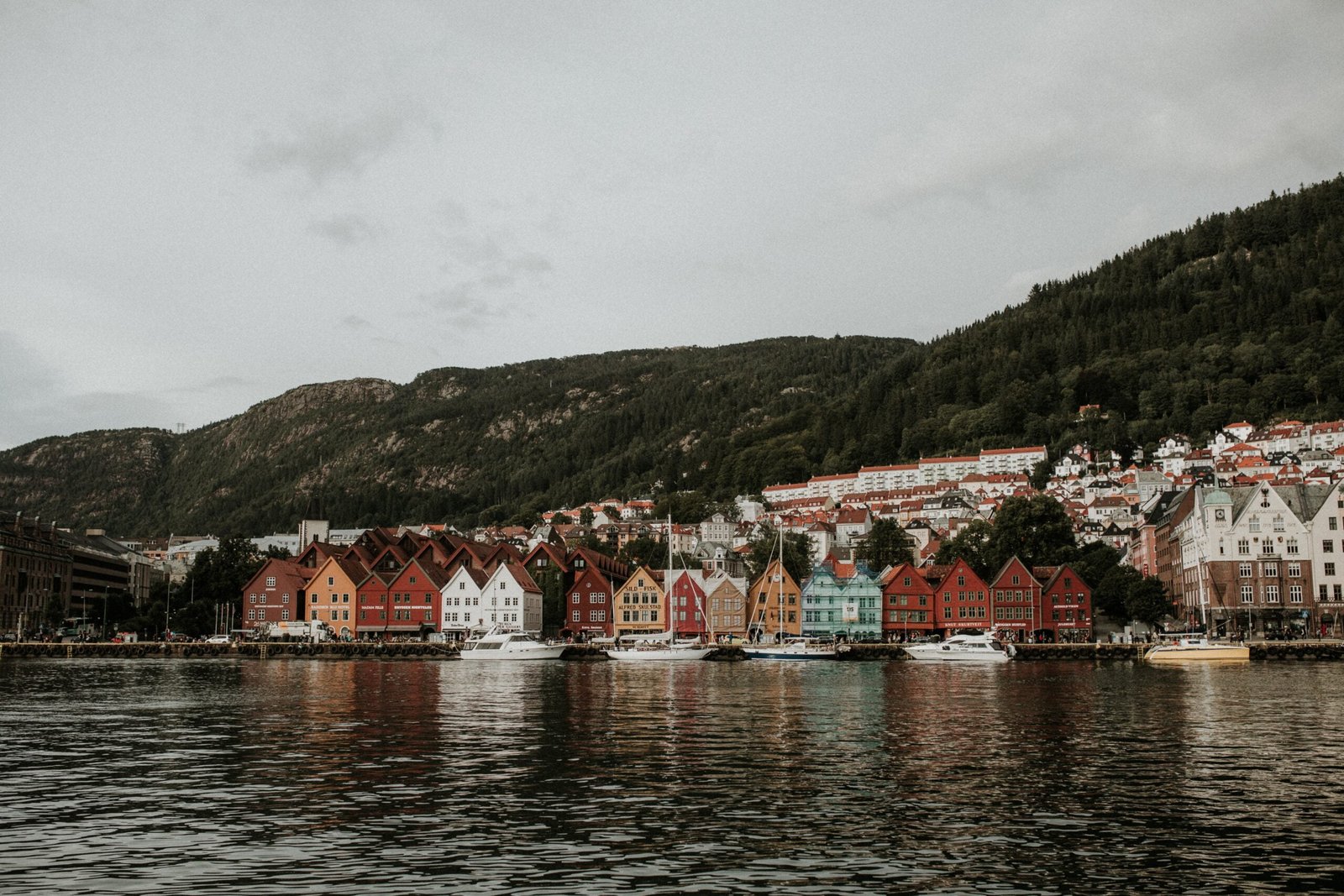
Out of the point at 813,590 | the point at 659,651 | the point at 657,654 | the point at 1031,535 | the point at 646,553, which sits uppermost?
the point at 1031,535

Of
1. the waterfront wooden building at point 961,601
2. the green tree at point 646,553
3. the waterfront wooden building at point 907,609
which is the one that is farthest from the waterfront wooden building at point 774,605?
the green tree at point 646,553

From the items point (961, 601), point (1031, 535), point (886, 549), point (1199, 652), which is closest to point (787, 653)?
point (961, 601)

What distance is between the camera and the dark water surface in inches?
797

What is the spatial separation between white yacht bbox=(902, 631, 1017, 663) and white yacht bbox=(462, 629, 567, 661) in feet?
104

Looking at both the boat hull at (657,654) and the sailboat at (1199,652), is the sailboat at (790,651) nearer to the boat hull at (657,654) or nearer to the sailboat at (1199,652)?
the boat hull at (657,654)

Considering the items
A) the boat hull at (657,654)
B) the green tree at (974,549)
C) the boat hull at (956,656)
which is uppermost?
the green tree at (974,549)

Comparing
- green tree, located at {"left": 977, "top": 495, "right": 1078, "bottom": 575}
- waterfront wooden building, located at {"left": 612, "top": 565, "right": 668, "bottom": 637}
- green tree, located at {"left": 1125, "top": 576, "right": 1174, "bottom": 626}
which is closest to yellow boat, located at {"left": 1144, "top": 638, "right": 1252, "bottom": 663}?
green tree, located at {"left": 1125, "top": 576, "right": 1174, "bottom": 626}

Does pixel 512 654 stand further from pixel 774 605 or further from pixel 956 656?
pixel 956 656

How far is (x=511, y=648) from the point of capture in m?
106

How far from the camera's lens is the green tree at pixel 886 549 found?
155125 millimetres

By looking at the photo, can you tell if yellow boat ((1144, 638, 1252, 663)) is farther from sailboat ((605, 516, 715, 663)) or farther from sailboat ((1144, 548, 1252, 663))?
sailboat ((605, 516, 715, 663))

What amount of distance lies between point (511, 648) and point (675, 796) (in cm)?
8062

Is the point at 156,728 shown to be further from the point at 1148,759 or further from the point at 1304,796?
the point at 1304,796

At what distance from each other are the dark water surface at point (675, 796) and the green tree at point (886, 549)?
3886 inches
